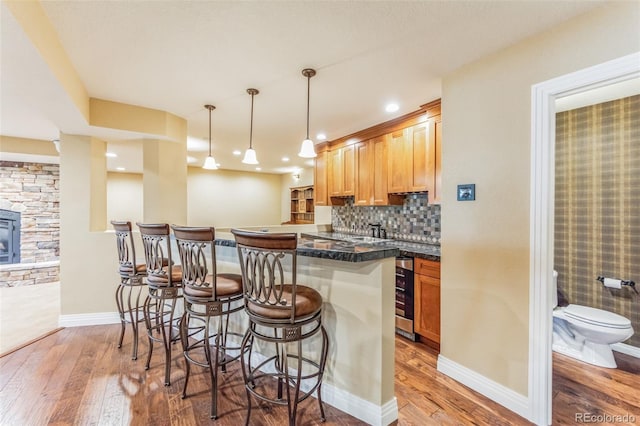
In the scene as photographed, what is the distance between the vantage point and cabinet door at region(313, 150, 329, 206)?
4.70 m

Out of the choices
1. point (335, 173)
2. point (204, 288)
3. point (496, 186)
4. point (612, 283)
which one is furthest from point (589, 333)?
point (335, 173)

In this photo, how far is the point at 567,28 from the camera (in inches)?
64.1

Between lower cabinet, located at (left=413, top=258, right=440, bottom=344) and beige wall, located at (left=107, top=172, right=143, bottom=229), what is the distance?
733cm

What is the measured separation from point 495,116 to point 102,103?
3604 millimetres

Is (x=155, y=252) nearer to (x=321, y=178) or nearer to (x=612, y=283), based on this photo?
(x=321, y=178)

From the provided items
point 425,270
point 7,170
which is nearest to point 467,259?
point 425,270

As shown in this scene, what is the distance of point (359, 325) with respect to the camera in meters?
1.72

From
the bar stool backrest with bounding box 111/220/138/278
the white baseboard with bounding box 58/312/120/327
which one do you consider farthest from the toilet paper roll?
the white baseboard with bounding box 58/312/120/327

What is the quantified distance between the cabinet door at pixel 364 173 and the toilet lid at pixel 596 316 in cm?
227

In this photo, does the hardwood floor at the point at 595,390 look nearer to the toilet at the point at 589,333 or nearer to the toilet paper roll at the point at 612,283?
the toilet at the point at 589,333

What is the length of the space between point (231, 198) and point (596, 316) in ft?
24.0

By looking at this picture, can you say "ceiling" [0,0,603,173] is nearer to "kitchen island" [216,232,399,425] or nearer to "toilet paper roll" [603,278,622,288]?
"kitchen island" [216,232,399,425]

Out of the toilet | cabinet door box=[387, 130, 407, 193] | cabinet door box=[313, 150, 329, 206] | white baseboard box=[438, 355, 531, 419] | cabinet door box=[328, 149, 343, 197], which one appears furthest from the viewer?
cabinet door box=[313, 150, 329, 206]

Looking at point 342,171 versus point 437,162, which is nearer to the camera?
point 437,162
